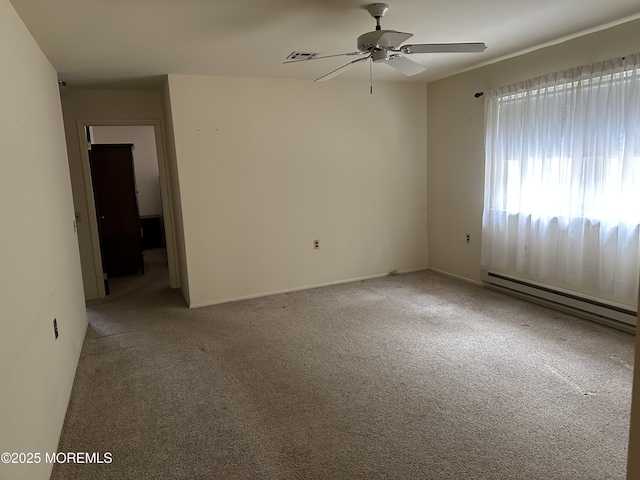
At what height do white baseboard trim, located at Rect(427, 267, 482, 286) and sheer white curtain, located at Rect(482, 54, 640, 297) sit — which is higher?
sheer white curtain, located at Rect(482, 54, 640, 297)

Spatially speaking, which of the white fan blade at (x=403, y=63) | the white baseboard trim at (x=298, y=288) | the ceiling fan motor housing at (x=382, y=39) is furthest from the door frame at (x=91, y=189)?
the ceiling fan motor housing at (x=382, y=39)

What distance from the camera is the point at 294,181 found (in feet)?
15.8

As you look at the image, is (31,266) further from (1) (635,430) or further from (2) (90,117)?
(2) (90,117)

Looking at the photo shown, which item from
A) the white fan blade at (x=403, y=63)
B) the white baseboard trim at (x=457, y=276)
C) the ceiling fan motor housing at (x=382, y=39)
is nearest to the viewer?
the ceiling fan motor housing at (x=382, y=39)

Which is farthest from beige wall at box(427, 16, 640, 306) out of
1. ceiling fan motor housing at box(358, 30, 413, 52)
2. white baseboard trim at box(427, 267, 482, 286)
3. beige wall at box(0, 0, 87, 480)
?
beige wall at box(0, 0, 87, 480)

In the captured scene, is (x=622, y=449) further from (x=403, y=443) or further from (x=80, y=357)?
(x=80, y=357)

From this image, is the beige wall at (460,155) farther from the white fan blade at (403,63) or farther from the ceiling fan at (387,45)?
the ceiling fan at (387,45)

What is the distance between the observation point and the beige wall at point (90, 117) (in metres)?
4.67

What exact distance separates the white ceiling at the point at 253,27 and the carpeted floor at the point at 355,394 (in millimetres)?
2337

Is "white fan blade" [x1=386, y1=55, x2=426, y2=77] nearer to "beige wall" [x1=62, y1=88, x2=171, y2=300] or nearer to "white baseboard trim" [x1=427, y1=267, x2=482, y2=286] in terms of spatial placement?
"white baseboard trim" [x1=427, y1=267, x2=482, y2=286]

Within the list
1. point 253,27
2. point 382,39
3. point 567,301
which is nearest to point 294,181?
point 253,27

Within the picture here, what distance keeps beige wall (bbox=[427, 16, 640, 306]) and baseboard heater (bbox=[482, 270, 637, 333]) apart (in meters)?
0.42

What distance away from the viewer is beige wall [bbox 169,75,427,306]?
4.38 metres

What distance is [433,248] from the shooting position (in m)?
5.61
